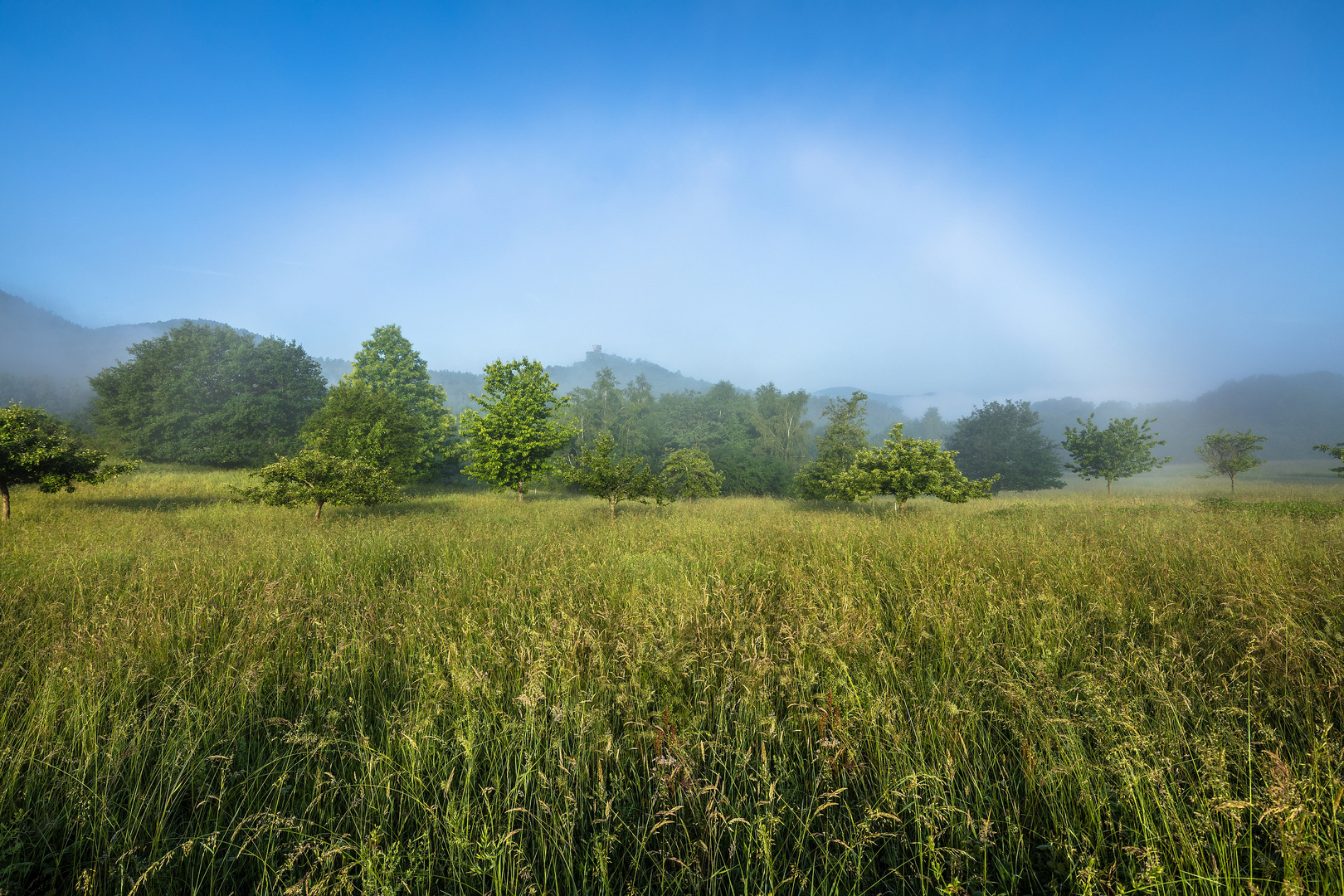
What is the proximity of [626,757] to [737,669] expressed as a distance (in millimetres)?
983

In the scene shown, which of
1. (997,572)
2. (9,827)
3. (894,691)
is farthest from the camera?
→ (997,572)

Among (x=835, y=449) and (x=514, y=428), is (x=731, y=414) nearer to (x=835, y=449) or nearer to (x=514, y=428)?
(x=835, y=449)

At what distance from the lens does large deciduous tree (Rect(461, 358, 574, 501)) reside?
19.7m

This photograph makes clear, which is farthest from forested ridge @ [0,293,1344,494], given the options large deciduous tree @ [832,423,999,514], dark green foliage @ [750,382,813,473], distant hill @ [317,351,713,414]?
distant hill @ [317,351,713,414]

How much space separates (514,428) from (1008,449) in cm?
4387

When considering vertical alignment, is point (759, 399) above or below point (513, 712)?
above

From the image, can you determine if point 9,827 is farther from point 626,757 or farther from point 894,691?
point 894,691

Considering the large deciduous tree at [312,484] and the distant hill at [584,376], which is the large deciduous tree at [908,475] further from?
the distant hill at [584,376]

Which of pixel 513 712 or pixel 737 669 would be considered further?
pixel 737 669

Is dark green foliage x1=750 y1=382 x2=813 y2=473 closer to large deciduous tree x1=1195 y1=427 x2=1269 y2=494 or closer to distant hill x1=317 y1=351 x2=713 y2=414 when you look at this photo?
large deciduous tree x1=1195 y1=427 x2=1269 y2=494

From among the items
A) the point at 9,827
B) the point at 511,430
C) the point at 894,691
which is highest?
the point at 511,430

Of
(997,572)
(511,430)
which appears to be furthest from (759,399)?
(997,572)

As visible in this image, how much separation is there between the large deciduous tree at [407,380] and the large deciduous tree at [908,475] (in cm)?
2606

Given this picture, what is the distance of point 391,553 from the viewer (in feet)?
23.4
